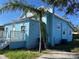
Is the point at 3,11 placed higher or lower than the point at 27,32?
higher

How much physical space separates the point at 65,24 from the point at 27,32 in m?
9.01

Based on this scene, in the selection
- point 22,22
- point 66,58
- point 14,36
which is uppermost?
point 22,22

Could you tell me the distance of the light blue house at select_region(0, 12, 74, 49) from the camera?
24781mm

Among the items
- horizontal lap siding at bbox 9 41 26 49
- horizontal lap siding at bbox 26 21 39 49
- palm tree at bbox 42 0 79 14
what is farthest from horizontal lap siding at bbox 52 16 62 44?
palm tree at bbox 42 0 79 14

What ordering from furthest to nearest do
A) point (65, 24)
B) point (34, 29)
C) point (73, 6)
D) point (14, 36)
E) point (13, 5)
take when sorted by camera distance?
point (65, 24) < point (34, 29) < point (14, 36) < point (13, 5) < point (73, 6)

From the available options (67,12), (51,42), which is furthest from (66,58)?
(51,42)

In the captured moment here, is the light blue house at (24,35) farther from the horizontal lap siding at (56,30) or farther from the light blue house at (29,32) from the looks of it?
the horizontal lap siding at (56,30)

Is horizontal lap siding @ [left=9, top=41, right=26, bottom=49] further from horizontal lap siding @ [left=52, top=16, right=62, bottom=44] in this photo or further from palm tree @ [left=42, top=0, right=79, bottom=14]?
palm tree @ [left=42, top=0, right=79, bottom=14]

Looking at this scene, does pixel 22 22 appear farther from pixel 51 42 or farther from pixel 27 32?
pixel 51 42

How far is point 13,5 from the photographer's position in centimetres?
1827

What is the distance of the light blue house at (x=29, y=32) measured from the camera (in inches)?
976

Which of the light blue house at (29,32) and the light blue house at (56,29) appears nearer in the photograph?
the light blue house at (29,32)

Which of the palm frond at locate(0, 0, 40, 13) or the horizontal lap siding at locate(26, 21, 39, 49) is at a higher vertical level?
the palm frond at locate(0, 0, 40, 13)

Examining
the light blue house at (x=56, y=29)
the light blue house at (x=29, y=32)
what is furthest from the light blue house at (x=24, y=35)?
the light blue house at (x=56, y=29)
